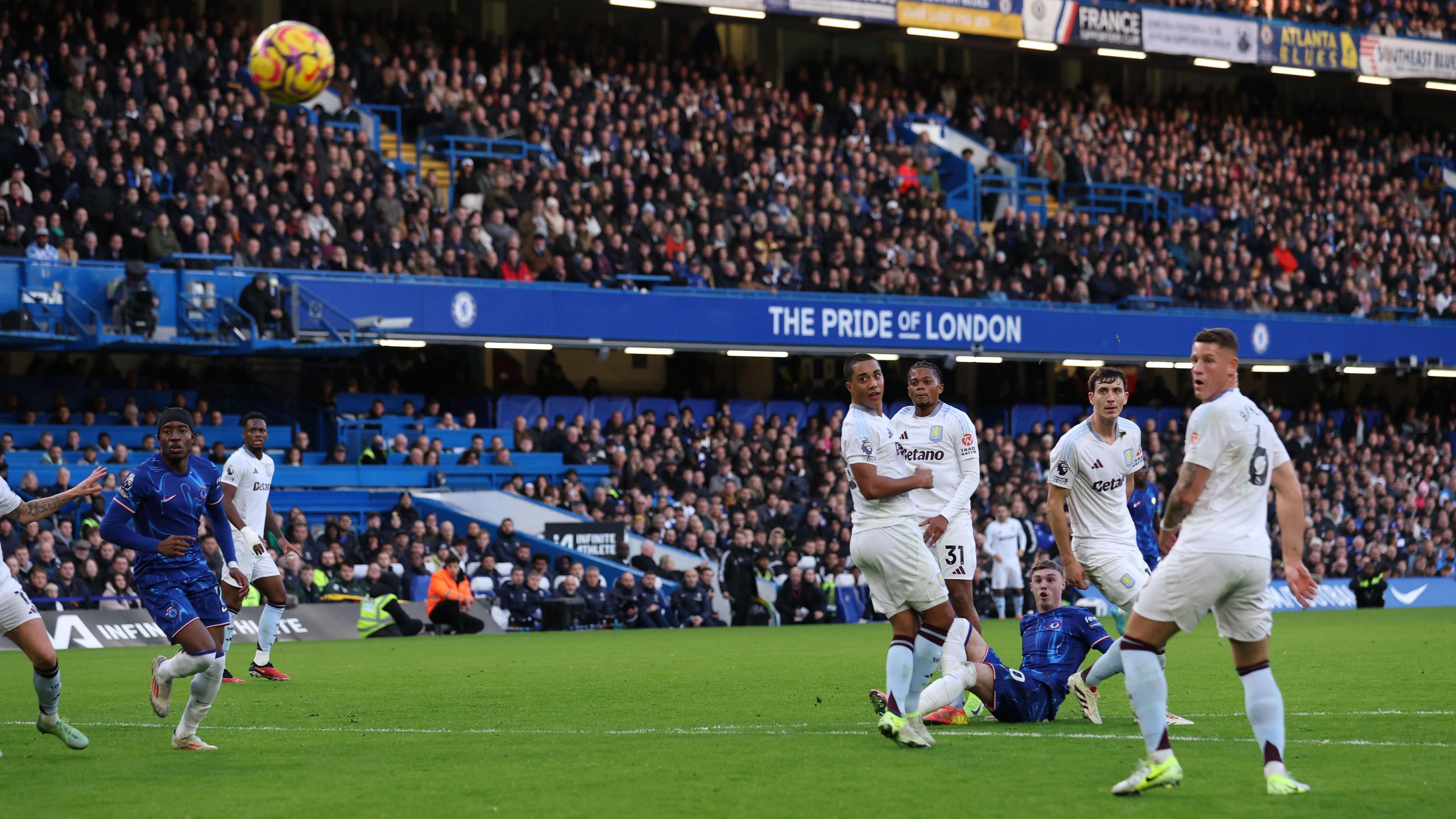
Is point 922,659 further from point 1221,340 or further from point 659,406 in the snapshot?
point 659,406

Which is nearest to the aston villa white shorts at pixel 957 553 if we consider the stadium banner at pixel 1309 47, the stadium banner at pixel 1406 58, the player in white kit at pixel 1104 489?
the player in white kit at pixel 1104 489

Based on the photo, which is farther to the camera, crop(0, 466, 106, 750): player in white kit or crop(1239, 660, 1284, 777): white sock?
crop(0, 466, 106, 750): player in white kit

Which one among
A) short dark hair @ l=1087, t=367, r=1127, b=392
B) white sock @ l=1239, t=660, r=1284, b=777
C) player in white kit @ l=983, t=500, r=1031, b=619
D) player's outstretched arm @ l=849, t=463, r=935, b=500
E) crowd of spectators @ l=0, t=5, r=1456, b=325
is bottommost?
player in white kit @ l=983, t=500, r=1031, b=619

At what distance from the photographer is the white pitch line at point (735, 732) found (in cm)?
980

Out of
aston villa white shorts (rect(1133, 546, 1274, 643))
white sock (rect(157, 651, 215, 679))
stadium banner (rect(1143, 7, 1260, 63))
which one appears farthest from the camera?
stadium banner (rect(1143, 7, 1260, 63))

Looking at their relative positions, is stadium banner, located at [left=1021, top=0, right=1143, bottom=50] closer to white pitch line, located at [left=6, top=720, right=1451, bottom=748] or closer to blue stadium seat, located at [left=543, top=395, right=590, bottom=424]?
blue stadium seat, located at [left=543, top=395, right=590, bottom=424]

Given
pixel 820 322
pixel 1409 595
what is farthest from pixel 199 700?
pixel 1409 595

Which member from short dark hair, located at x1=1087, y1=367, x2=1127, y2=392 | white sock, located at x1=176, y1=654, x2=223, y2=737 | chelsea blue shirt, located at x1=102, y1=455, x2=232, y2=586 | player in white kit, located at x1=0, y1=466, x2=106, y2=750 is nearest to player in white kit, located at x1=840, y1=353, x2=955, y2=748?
short dark hair, located at x1=1087, y1=367, x2=1127, y2=392

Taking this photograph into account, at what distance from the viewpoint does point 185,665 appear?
10531 mm

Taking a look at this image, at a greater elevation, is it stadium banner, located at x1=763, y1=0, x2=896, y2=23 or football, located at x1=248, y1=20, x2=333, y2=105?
A: stadium banner, located at x1=763, y1=0, x2=896, y2=23

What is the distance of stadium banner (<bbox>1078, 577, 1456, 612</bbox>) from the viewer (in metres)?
32.7

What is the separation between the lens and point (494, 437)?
30.8 meters

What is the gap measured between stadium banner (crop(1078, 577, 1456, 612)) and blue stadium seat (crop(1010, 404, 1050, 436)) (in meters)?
6.91

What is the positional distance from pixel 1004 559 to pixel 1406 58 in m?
24.8
